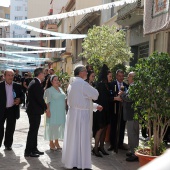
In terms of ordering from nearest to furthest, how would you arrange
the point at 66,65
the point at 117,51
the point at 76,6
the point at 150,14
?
the point at 150,14, the point at 117,51, the point at 76,6, the point at 66,65

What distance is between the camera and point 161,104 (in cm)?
570

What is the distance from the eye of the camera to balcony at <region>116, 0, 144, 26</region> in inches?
601

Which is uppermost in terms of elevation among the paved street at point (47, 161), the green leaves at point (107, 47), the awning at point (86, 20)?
the awning at point (86, 20)

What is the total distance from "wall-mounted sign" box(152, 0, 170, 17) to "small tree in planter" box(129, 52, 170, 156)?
441 cm

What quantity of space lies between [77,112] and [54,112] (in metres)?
1.98

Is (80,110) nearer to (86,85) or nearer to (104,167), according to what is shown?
(86,85)

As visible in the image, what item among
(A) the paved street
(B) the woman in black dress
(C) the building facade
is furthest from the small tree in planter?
(C) the building facade

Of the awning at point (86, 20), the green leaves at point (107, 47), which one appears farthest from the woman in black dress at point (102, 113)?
the awning at point (86, 20)

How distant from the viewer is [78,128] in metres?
6.12

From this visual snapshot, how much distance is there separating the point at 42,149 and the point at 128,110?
93.0 inches

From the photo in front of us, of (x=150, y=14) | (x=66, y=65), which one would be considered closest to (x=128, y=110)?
(x=150, y=14)

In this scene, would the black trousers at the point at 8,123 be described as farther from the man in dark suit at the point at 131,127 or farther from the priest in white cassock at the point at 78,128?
the man in dark suit at the point at 131,127

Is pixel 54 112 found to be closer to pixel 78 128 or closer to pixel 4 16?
pixel 78 128

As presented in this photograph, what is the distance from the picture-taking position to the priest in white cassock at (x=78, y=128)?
6.05 m
